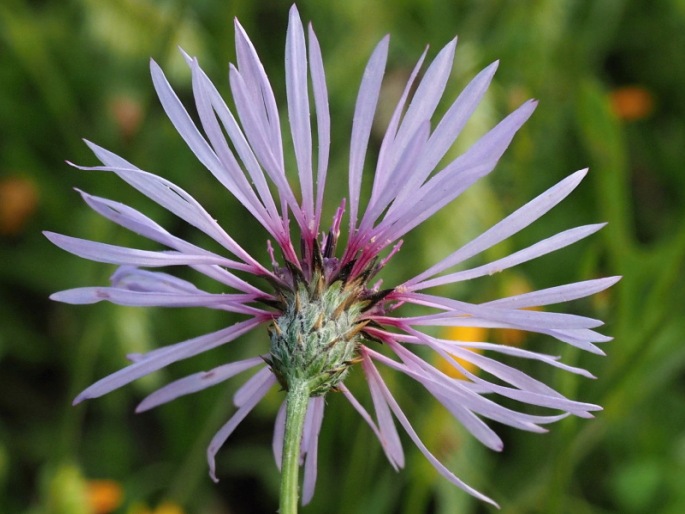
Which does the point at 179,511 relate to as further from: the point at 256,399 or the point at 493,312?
the point at 493,312

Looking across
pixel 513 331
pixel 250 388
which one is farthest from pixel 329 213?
pixel 250 388

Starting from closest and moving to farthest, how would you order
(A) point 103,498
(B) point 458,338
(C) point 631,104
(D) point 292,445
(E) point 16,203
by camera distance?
1. (D) point 292,445
2. (A) point 103,498
3. (B) point 458,338
4. (E) point 16,203
5. (C) point 631,104

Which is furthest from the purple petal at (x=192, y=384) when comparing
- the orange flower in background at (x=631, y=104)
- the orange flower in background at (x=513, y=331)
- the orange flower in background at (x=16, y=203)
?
the orange flower in background at (x=631, y=104)

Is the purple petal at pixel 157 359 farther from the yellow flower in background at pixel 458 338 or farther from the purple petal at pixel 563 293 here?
the yellow flower in background at pixel 458 338

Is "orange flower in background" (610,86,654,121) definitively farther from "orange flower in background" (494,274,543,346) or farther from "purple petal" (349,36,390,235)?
"purple petal" (349,36,390,235)

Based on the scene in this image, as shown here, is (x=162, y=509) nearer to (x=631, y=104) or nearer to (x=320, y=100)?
A: (x=320, y=100)

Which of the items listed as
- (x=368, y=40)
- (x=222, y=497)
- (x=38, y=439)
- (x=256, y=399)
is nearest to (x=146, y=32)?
(x=368, y=40)

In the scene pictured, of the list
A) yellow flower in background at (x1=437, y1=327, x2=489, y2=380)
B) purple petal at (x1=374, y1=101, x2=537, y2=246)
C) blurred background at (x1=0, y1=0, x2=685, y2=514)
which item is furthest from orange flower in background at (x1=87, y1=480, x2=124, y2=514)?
purple petal at (x1=374, y1=101, x2=537, y2=246)
